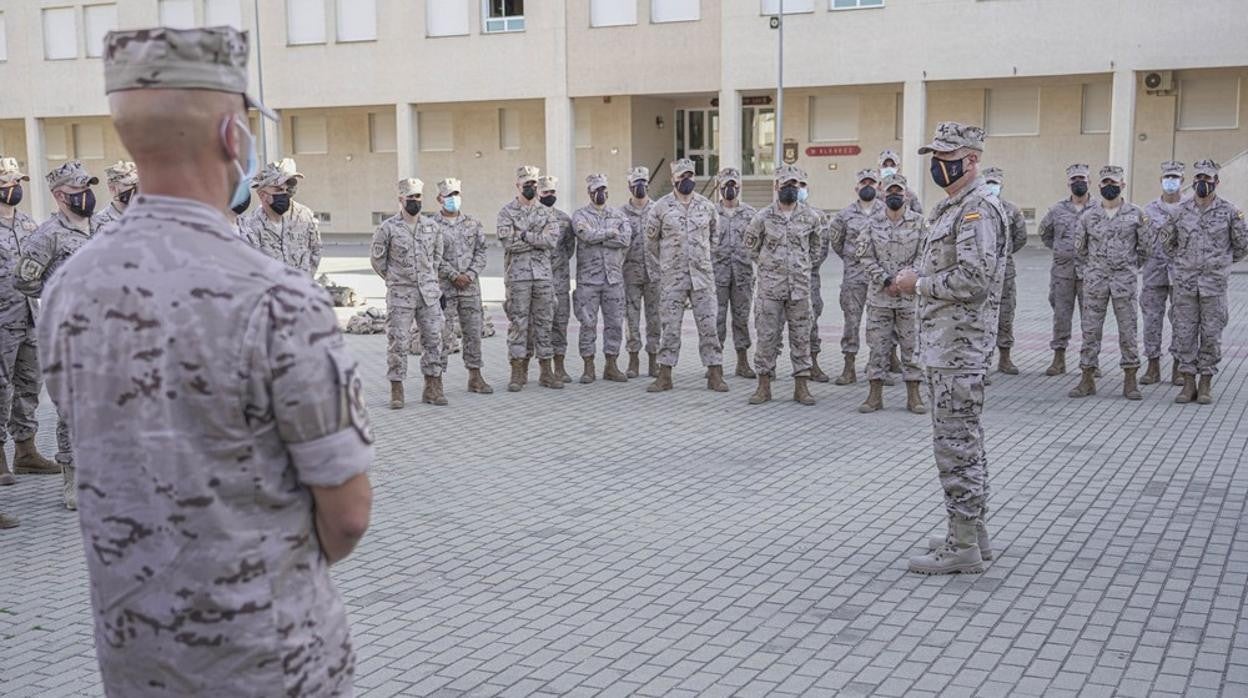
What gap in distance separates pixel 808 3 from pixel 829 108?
373 cm

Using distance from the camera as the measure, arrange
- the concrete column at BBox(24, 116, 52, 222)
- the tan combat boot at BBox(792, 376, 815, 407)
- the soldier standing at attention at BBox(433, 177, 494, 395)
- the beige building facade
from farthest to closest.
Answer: the concrete column at BBox(24, 116, 52, 222), the beige building facade, the soldier standing at attention at BBox(433, 177, 494, 395), the tan combat boot at BBox(792, 376, 815, 407)

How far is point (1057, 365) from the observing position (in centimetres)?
1325

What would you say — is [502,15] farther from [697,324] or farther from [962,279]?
[962,279]

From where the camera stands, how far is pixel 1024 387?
491 inches

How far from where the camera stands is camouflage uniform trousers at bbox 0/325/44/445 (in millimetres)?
8672

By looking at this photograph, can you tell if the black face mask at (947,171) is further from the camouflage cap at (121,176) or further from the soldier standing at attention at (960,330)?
the camouflage cap at (121,176)

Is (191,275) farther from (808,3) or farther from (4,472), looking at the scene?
(808,3)

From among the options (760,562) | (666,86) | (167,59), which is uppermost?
(666,86)

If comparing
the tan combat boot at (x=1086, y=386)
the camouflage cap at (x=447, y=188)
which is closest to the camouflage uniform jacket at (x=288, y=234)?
the camouflage cap at (x=447, y=188)

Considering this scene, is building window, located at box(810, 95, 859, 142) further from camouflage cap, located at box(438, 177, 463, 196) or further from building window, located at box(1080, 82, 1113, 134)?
camouflage cap, located at box(438, 177, 463, 196)

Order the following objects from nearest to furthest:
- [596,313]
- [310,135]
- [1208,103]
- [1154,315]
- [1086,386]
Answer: [1086,386] → [1154,315] → [596,313] → [1208,103] → [310,135]

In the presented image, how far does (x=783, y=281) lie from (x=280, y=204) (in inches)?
189

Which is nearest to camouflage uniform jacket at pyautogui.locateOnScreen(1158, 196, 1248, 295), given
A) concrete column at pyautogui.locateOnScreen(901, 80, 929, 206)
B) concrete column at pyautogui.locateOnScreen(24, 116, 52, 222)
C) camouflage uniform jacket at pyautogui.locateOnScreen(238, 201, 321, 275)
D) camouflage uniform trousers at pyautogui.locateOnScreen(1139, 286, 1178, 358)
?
camouflage uniform trousers at pyautogui.locateOnScreen(1139, 286, 1178, 358)

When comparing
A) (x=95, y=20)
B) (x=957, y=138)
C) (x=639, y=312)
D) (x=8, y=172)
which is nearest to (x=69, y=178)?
(x=8, y=172)
